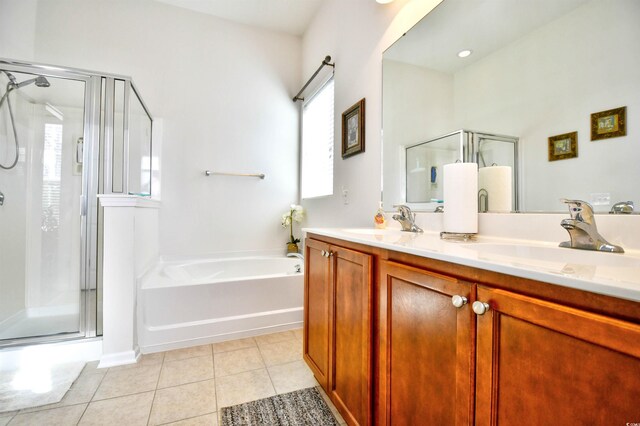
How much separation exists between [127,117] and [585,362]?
258 centimetres

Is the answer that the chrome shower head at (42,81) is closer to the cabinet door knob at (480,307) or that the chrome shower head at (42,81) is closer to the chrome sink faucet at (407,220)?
the chrome sink faucet at (407,220)

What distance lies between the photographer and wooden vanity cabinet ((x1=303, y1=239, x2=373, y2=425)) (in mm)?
1001

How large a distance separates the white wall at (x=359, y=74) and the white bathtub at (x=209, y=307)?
30.2 inches

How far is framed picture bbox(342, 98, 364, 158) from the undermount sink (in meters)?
1.22

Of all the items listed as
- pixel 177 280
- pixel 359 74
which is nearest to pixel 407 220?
pixel 359 74

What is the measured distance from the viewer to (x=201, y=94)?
284cm

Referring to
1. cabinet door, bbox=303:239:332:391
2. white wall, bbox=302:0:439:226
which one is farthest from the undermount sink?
white wall, bbox=302:0:439:226

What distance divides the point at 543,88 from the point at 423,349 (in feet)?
3.06

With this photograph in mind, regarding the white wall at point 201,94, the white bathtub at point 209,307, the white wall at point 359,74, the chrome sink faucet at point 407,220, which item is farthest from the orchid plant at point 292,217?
the chrome sink faucet at point 407,220

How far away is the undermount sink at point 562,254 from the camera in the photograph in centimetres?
66

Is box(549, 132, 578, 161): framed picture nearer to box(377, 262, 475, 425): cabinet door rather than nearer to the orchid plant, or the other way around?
box(377, 262, 475, 425): cabinet door

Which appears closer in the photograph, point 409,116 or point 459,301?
point 459,301

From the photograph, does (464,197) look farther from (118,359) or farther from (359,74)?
(118,359)

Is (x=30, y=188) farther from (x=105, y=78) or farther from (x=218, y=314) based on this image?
(x=218, y=314)
